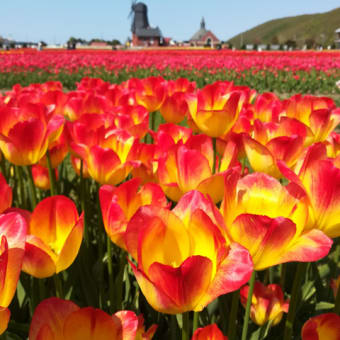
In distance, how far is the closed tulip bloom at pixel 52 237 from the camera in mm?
843

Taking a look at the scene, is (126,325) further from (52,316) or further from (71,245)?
(71,245)

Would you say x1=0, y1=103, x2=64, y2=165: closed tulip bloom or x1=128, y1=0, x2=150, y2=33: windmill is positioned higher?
x1=128, y1=0, x2=150, y2=33: windmill

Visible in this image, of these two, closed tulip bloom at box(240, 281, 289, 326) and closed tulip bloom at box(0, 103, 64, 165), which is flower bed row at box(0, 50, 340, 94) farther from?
closed tulip bloom at box(240, 281, 289, 326)

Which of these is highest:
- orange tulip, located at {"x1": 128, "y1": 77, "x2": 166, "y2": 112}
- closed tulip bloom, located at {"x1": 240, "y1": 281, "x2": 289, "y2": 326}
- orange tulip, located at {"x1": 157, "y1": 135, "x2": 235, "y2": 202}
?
orange tulip, located at {"x1": 128, "y1": 77, "x2": 166, "y2": 112}

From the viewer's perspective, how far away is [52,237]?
974 mm

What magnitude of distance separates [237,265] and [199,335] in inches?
6.7

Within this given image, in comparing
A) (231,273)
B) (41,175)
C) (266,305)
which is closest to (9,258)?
(231,273)

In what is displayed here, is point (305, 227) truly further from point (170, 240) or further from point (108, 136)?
point (108, 136)

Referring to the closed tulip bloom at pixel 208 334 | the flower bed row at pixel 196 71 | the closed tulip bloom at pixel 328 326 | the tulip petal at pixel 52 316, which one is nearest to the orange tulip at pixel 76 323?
the tulip petal at pixel 52 316

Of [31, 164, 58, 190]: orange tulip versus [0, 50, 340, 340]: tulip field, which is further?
[31, 164, 58, 190]: orange tulip

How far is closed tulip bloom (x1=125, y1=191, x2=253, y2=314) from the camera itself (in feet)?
2.11

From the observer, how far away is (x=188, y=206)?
2.50ft

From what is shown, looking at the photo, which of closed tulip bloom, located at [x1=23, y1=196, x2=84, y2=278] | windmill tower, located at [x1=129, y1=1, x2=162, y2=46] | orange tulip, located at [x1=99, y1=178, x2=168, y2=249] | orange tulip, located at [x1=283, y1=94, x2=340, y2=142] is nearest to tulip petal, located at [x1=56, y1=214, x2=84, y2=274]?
closed tulip bloom, located at [x1=23, y1=196, x2=84, y2=278]

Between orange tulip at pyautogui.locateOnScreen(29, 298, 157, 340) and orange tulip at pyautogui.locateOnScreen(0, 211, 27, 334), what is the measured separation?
0.18 ft
